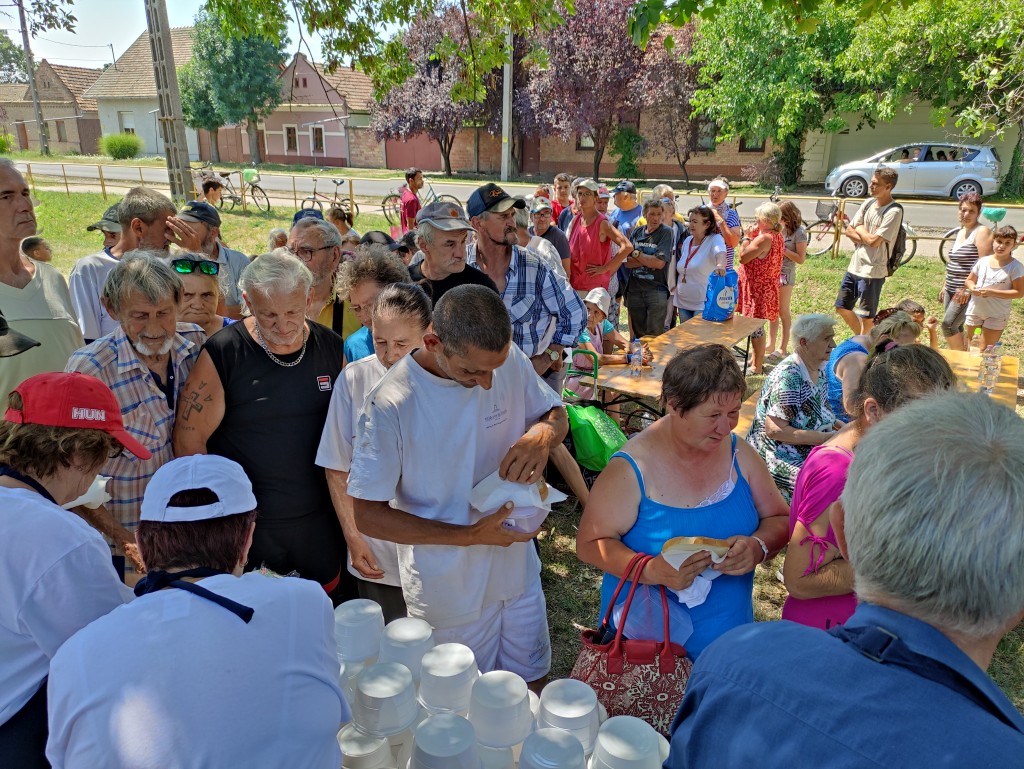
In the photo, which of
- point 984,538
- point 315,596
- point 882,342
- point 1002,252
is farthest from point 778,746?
point 1002,252

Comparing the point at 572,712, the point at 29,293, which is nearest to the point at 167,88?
the point at 29,293

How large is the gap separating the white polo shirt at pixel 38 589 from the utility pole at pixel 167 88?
9.08m

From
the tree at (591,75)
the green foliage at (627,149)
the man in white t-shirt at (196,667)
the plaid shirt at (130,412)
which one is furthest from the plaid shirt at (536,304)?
the green foliage at (627,149)

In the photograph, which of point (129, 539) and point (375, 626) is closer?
point (375, 626)

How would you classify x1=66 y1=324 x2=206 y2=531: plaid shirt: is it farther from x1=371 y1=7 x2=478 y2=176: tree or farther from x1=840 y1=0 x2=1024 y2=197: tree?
x1=371 y1=7 x2=478 y2=176: tree

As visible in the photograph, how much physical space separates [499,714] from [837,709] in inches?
38.2

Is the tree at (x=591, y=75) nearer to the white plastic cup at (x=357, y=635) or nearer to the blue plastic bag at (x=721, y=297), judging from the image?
the blue plastic bag at (x=721, y=297)

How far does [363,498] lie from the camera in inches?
87.0

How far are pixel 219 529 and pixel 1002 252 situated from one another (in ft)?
25.1

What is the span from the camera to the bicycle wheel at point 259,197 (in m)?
18.8

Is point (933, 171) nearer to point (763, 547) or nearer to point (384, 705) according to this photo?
point (763, 547)

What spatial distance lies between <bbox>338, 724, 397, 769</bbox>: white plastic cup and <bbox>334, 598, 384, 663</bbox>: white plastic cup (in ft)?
0.85

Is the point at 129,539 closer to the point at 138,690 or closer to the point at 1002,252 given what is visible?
the point at 138,690

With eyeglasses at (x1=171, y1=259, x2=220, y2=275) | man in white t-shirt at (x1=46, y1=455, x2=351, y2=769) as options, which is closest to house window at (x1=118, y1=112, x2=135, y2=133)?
eyeglasses at (x1=171, y1=259, x2=220, y2=275)
